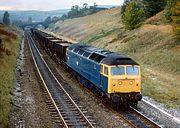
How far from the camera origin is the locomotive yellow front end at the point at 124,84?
23.0 m

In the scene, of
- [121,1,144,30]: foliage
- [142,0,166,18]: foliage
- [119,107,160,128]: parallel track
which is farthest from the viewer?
[142,0,166,18]: foliage

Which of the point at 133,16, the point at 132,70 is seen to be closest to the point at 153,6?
the point at 133,16

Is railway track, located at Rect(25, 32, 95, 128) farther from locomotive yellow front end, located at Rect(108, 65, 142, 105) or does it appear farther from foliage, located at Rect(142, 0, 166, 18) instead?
foliage, located at Rect(142, 0, 166, 18)

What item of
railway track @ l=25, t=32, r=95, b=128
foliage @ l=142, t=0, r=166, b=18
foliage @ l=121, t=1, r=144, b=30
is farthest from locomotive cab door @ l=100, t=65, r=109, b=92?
foliage @ l=142, t=0, r=166, b=18

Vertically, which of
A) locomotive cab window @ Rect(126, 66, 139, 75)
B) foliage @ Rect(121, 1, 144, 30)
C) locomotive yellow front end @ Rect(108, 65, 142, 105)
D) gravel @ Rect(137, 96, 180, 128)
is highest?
foliage @ Rect(121, 1, 144, 30)

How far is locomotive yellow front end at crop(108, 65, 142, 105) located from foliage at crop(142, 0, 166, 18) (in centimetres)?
4229

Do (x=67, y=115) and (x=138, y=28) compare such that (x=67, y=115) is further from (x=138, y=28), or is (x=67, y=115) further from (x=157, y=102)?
(x=138, y=28)

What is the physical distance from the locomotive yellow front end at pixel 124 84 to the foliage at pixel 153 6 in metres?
42.3

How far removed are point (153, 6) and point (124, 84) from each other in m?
47.4

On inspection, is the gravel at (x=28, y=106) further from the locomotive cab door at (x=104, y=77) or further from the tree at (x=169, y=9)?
the tree at (x=169, y=9)

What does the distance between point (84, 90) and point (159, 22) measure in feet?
118

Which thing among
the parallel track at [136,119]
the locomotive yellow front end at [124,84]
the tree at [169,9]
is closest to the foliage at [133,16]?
the tree at [169,9]

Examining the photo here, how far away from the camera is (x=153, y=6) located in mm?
67812

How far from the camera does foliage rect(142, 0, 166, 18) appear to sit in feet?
214
